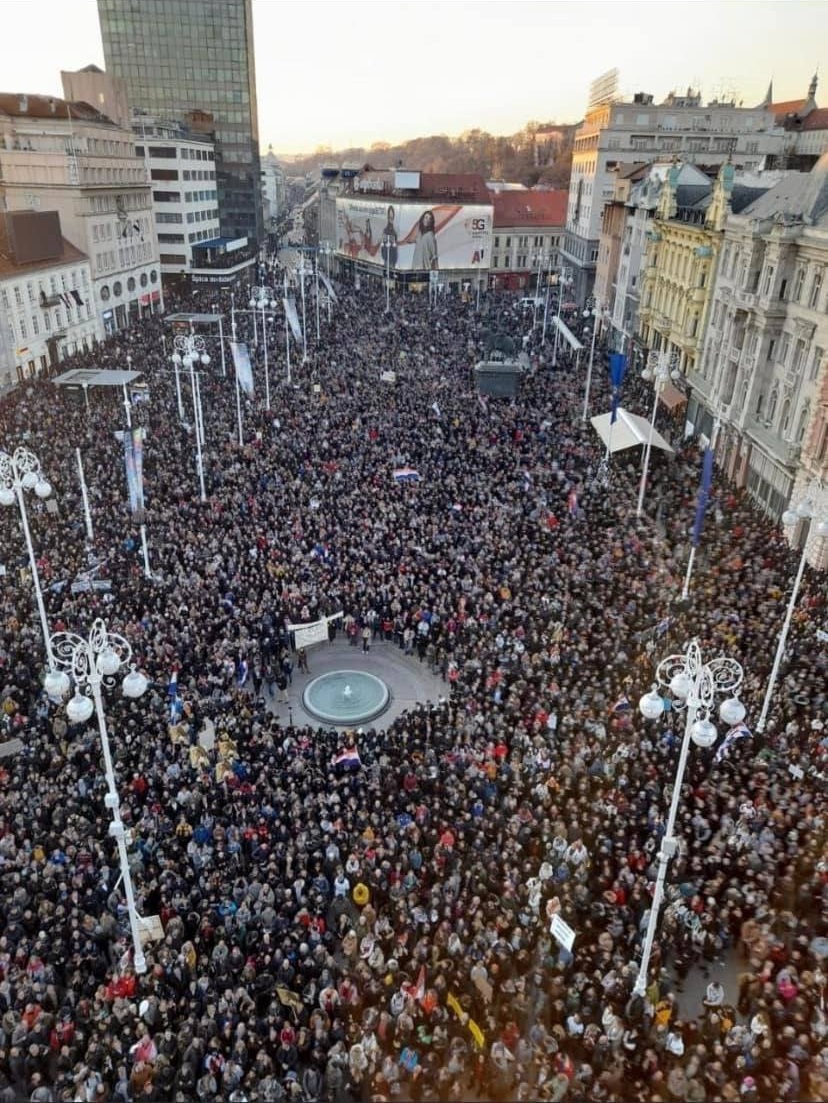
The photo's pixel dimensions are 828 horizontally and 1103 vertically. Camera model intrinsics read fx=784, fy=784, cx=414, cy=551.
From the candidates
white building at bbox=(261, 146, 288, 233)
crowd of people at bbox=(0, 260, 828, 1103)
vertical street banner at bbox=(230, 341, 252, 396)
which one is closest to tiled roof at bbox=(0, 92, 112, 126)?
vertical street banner at bbox=(230, 341, 252, 396)

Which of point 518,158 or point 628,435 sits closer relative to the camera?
point 628,435

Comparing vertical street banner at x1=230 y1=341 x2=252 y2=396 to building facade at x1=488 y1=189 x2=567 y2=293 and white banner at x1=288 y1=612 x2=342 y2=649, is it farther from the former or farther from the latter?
building facade at x1=488 y1=189 x2=567 y2=293

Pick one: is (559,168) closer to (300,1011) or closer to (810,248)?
(810,248)

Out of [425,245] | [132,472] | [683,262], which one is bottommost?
[132,472]

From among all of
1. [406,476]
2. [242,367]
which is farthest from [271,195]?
[406,476]

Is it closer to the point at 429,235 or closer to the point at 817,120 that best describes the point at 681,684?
the point at 429,235
